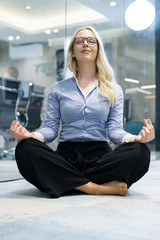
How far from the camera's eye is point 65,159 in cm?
186

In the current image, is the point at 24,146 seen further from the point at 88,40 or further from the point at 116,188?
the point at 88,40

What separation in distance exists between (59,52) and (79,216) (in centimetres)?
250

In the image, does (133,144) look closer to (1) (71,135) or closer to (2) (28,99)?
(1) (71,135)

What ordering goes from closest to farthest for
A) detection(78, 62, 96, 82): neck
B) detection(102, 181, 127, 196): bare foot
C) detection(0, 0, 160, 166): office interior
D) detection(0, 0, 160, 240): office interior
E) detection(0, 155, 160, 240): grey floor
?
1. detection(0, 155, 160, 240): grey floor
2. detection(0, 0, 160, 240): office interior
3. detection(102, 181, 127, 196): bare foot
4. detection(78, 62, 96, 82): neck
5. detection(0, 0, 160, 166): office interior

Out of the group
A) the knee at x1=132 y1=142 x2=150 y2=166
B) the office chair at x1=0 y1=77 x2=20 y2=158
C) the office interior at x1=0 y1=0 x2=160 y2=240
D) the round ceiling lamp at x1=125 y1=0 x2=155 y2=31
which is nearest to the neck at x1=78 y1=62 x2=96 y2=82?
the knee at x1=132 y1=142 x2=150 y2=166

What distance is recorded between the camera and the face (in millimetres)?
1964

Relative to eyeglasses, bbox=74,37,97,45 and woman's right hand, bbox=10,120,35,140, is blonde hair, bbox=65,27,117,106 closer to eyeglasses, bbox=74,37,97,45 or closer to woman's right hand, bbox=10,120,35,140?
eyeglasses, bbox=74,37,97,45

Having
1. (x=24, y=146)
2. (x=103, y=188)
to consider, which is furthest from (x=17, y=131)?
(x=103, y=188)

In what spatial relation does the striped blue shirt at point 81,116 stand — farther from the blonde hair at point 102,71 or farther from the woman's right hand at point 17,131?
the woman's right hand at point 17,131

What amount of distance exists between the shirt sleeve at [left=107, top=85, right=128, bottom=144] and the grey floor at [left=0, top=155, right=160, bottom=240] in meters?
0.31

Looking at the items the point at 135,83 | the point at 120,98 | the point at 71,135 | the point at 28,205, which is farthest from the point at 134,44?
the point at 28,205

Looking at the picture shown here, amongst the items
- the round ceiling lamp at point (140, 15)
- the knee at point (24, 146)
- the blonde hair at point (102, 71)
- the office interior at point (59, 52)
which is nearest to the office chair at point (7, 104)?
the office interior at point (59, 52)

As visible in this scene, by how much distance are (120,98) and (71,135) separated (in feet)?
1.25

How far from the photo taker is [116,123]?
6.40ft
